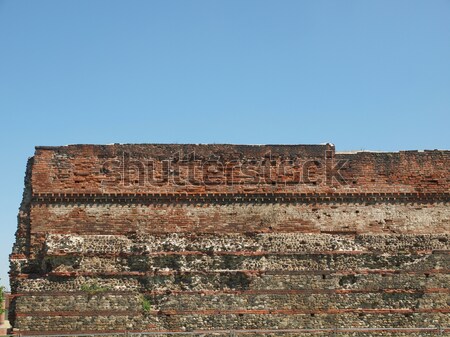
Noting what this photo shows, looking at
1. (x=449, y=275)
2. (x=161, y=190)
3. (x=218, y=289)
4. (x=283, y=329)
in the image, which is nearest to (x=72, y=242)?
(x=161, y=190)

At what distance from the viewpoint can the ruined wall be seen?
619 inches

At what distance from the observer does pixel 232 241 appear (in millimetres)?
16484

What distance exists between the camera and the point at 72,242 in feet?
52.8

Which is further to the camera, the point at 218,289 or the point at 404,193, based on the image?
the point at 404,193

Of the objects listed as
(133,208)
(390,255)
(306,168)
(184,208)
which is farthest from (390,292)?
(133,208)

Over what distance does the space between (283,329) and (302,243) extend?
2.40m

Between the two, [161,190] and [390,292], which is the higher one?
[161,190]

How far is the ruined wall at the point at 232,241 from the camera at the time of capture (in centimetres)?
1573

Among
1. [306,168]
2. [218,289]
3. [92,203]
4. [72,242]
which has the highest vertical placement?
[306,168]

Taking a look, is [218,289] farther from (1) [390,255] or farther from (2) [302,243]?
(1) [390,255]

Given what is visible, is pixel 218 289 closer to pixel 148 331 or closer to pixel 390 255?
pixel 148 331

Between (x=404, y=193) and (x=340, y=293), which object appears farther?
(x=404, y=193)

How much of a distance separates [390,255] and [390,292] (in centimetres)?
103

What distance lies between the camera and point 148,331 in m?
15.5
